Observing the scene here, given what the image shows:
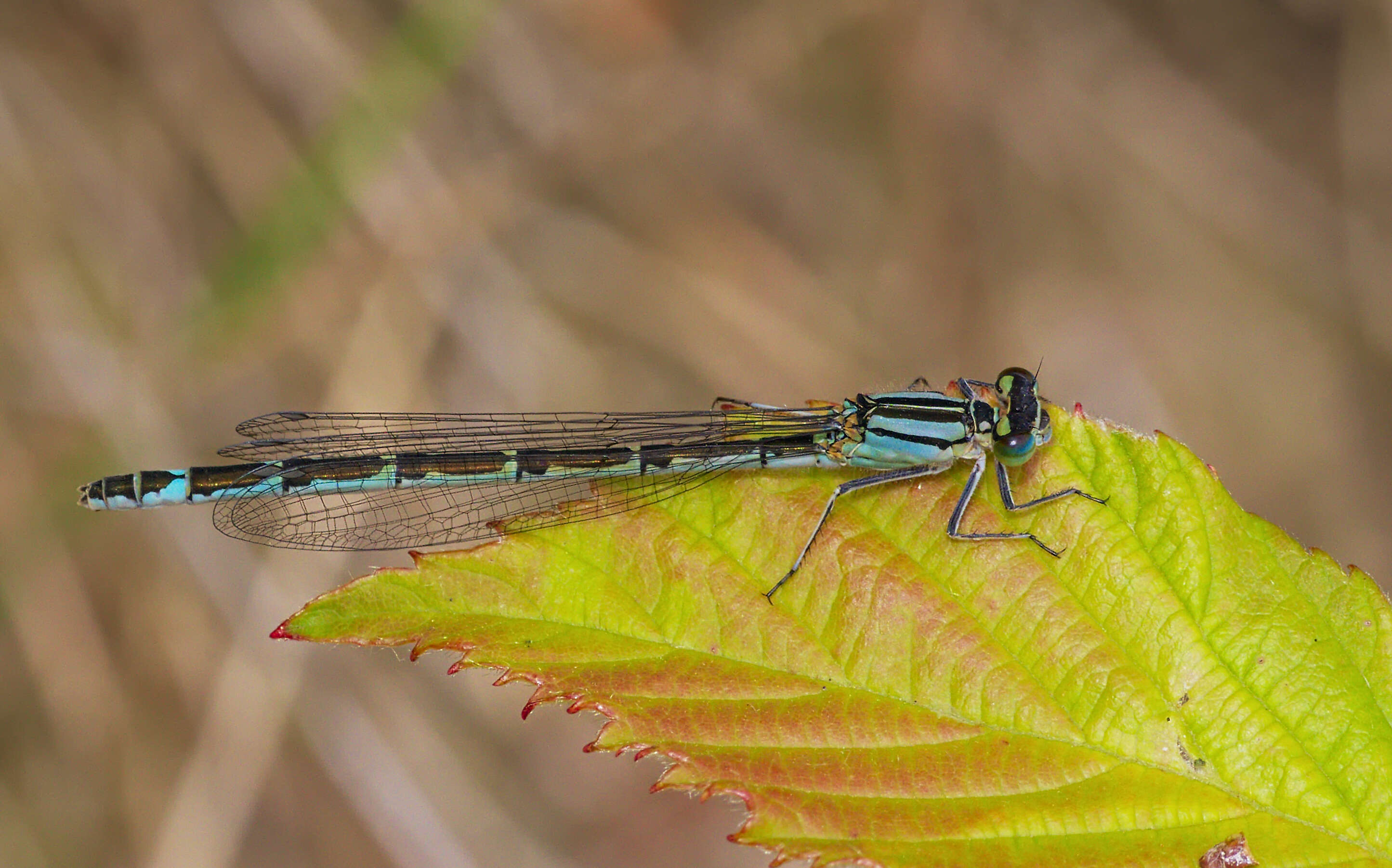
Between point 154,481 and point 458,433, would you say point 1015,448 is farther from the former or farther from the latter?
point 154,481

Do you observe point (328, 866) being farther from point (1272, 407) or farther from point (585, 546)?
point (1272, 407)

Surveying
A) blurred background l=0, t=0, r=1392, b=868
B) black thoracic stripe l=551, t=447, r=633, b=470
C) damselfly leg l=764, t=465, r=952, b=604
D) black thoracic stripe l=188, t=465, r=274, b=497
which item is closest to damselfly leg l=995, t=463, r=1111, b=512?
damselfly leg l=764, t=465, r=952, b=604

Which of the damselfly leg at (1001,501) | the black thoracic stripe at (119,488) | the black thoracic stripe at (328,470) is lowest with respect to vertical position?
the damselfly leg at (1001,501)

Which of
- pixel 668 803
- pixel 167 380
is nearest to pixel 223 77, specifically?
pixel 167 380

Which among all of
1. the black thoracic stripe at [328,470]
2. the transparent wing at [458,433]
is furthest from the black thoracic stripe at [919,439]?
the black thoracic stripe at [328,470]

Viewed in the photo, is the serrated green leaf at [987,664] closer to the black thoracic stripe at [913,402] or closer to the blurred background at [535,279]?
the black thoracic stripe at [913,402]

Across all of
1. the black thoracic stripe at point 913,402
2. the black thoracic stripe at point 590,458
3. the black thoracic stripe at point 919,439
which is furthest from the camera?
the black thoracic stripe at point 590,458

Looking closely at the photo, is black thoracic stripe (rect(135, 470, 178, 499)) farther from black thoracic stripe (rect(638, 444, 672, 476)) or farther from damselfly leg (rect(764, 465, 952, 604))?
damselfly leg (rect(764, 465, 952, 604))
